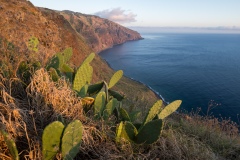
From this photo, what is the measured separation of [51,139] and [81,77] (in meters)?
1.65

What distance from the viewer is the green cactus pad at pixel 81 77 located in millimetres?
3543

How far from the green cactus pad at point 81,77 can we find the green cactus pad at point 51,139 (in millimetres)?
1442

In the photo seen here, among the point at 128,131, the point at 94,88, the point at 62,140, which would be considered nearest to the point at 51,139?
the point at 62,140

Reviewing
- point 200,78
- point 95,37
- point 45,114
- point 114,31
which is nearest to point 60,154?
point 45,114

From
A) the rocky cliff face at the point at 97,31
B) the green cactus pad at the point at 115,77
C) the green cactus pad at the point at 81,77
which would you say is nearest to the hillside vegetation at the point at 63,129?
the green cactus pad at the point at 81,77

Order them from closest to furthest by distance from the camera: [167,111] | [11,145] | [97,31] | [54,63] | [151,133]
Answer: [11,145], [151,133], [167,111], [54,63], [97,31]

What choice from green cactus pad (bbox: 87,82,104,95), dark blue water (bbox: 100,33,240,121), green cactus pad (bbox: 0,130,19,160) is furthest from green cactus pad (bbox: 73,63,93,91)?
dark blue water (bbox: 100,33,240,121)

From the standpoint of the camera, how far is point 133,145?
2.68 meters

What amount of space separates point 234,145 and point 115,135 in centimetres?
255

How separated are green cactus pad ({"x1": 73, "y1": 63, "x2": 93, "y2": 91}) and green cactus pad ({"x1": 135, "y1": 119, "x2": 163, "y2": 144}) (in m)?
1.41

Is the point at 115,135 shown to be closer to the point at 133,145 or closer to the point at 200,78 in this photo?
the point at 133,145

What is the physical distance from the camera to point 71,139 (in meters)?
2.14

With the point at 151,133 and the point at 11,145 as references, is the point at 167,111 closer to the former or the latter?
the point at 151,133

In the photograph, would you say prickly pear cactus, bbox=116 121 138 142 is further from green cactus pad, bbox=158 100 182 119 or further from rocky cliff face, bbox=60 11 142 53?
rocky cliff face, bbox=60 11 142 53
